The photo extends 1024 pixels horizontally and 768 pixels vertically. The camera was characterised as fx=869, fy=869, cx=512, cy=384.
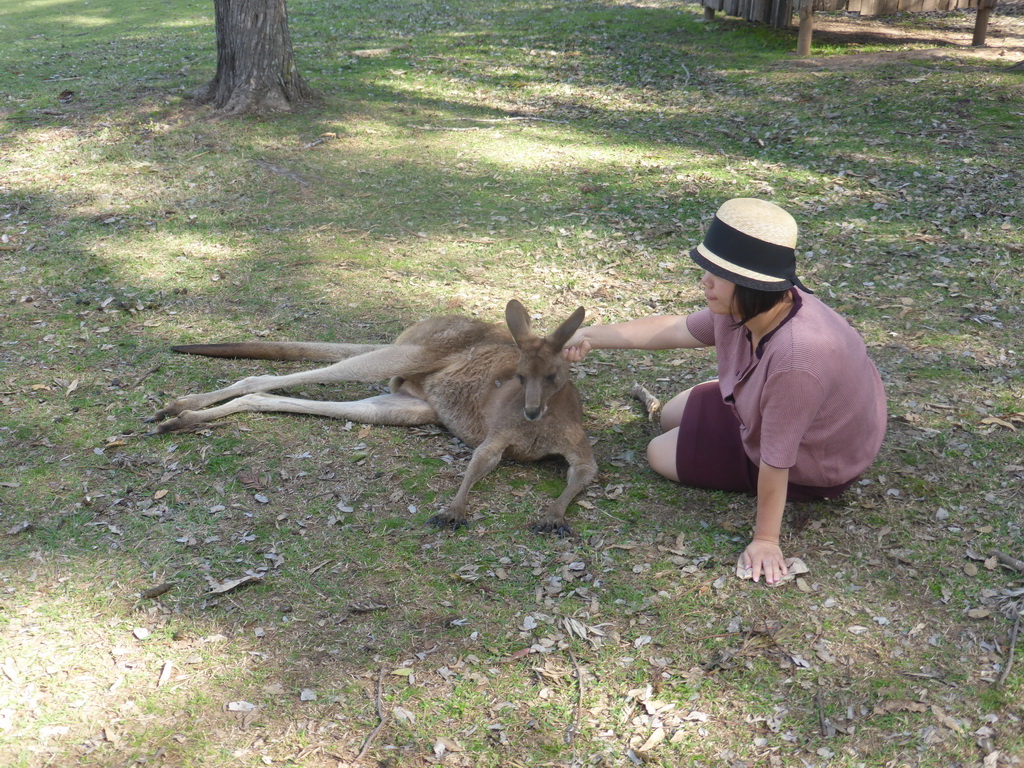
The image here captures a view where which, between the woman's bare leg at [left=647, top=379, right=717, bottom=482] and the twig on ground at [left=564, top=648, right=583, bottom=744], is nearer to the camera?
the twig on ground at [left=564, top=648, right=583, bottom=744]

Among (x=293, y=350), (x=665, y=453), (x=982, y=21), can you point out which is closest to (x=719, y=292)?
(x=665, y=453)

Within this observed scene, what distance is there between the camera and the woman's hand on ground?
3518 mm

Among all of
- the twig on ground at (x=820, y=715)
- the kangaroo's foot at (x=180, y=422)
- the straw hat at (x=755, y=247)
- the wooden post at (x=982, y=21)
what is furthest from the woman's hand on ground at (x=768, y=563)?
the wooden post at (x=982, y=21)

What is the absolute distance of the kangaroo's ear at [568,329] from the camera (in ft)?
13.2

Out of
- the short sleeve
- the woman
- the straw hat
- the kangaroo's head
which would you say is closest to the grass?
the woman

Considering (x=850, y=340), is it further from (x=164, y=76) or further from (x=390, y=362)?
(x=164, y=76)

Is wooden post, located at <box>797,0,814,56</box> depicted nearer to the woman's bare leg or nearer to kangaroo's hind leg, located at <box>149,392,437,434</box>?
the woman's bare leg

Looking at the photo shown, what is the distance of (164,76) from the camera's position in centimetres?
1045

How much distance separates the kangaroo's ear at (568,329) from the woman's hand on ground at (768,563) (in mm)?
1272

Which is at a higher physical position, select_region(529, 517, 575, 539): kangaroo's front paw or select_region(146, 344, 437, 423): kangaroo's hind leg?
select_region(146, 344, 437, 423): kangaroo's hind leg

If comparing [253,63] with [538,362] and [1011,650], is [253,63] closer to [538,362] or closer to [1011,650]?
[538,362]

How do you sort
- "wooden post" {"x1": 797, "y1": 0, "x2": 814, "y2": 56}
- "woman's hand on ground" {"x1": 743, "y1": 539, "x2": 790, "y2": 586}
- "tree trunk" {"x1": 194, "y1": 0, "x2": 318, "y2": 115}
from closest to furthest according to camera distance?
"woman's hand on ground" {"x1": 743, "y1": 539, "x2": 790, "y2": 586}, "tree trunk" {"x1": 194, "y1": 0, "x2": 318, "y2": 115}, "wooden post" {"x1": 797, "y1": 0, "x2": 814, "y2": 56}

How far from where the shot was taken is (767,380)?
10.8 feet

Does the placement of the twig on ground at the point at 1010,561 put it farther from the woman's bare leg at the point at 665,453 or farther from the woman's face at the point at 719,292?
the woman's face at the point at 719,292
